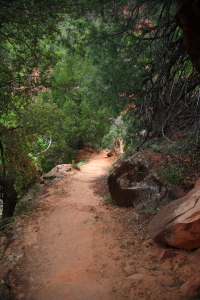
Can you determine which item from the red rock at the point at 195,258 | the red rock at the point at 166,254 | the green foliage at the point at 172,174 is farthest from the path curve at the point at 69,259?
the green foliage at the point at 172,174

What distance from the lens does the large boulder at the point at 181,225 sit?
358 centimetres

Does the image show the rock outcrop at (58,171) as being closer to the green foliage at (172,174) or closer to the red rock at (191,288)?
the green foliage at (172,174)

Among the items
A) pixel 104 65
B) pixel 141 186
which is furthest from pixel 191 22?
pixel 104 65

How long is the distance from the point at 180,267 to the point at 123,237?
5.27 feet

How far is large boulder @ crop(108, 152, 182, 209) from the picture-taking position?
5.39m

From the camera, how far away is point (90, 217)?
5922 millimetres

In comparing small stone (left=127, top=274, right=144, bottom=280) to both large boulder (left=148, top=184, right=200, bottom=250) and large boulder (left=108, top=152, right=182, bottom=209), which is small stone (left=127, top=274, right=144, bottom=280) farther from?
large boulder (left=108, top=152, right=182, bottom=209)

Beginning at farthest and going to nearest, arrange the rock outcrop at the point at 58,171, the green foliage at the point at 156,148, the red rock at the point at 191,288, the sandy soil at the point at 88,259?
1. the rock outcrop at the point at 58,171
2. the green foliage at the point at 156,148
3. the sandy soil at the point at 88,259
4. the red rock at the point at 191,288

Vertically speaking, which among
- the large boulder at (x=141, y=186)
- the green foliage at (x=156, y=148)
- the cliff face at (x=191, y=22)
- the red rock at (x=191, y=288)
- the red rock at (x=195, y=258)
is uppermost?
the cliff face at (x=191, y=22)

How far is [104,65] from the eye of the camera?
706 cm

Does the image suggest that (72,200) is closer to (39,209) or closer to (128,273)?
(39,209)

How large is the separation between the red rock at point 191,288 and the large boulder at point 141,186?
7.76 feet

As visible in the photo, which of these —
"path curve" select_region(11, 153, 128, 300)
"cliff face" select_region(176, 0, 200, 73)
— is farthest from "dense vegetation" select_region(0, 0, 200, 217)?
"cliff face" select_region(176, 0, 200, 73)

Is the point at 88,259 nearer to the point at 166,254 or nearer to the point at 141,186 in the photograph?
the point at 166,254
